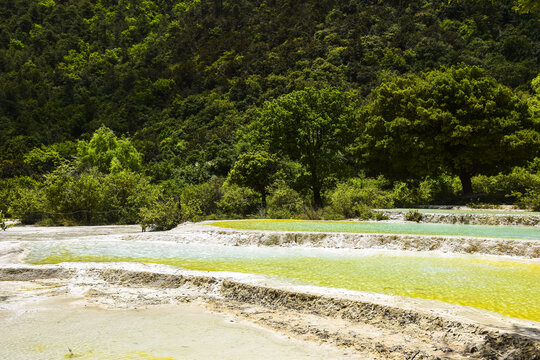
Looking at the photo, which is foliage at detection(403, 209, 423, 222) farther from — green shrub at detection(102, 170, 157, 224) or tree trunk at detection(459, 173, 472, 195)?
green shrub at detection(102, 170, 157, 224)

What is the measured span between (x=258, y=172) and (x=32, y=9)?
12302cm

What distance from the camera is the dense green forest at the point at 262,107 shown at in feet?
84.6

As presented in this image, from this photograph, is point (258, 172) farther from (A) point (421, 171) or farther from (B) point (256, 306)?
(B) point (256, 306)

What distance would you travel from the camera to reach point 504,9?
7294cm

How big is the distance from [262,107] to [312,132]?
39.5 m

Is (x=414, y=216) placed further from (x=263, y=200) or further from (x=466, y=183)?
(x=466, y=183)

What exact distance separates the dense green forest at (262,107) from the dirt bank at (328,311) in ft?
14.3

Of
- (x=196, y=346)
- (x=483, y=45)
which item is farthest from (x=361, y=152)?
(x=483, y=45)

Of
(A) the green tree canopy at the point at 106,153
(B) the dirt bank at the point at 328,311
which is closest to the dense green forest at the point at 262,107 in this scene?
(A) the green tree canopy at the point at 106,153

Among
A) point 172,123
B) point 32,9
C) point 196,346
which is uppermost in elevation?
point 32,9

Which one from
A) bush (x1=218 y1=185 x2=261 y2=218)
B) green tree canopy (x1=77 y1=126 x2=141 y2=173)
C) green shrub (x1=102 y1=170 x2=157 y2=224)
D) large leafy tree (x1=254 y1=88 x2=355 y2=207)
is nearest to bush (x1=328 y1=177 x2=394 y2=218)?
large leafy tree (x1=254 y1=88 x2=355 y2=207)

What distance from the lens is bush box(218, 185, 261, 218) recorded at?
25.1m

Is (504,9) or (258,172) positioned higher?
(504,9)

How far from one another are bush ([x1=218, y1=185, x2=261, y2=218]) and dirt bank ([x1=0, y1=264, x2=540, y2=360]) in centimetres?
1471
